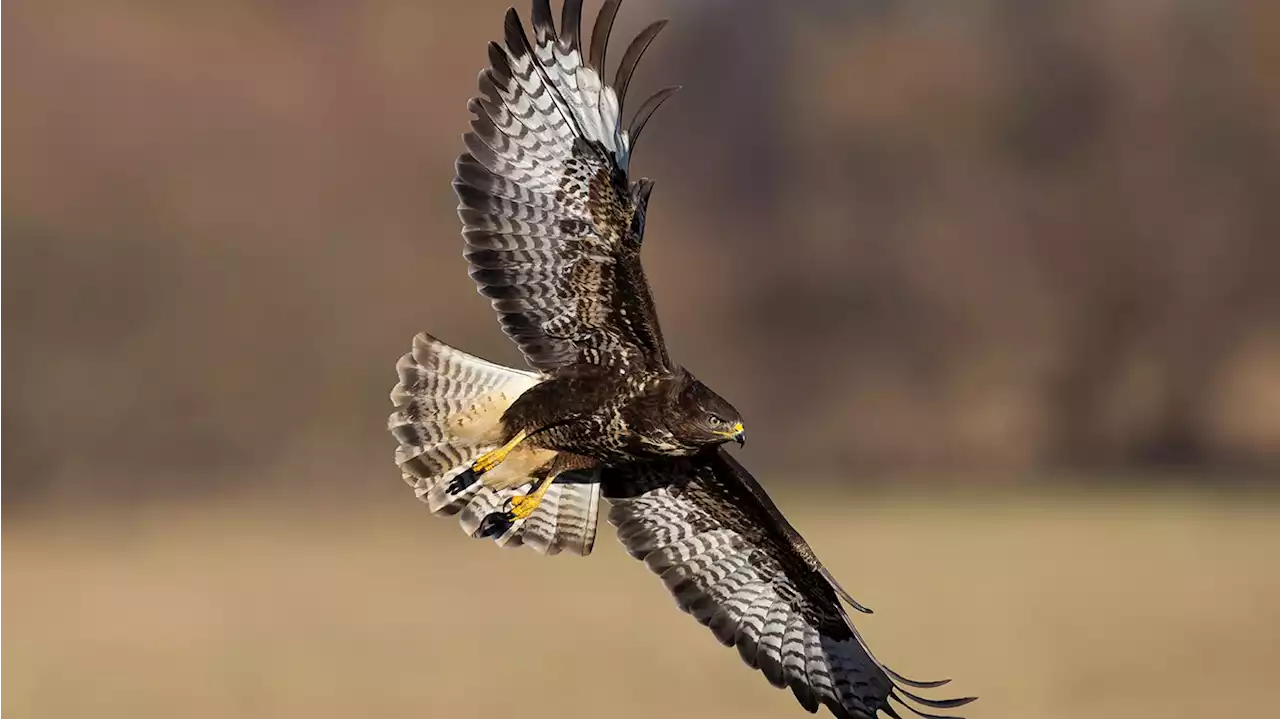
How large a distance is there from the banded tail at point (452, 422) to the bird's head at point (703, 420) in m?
0.70

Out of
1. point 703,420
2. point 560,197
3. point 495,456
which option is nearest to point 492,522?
point 495,456

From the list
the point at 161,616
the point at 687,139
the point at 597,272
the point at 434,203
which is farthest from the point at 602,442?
the point at 687,139

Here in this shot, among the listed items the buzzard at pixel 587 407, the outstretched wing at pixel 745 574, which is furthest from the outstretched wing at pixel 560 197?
the outstretched wing at pixel 745 574

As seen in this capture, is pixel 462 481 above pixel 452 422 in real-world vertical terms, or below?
below

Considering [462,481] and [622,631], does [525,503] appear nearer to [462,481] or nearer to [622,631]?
[462,481]

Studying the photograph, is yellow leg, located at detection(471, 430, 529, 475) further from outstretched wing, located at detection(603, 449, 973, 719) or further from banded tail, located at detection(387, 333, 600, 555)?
outstretched wing, located at detection(603, 449, 973, 719)

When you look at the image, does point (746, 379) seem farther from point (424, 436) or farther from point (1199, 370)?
point (424, 436)

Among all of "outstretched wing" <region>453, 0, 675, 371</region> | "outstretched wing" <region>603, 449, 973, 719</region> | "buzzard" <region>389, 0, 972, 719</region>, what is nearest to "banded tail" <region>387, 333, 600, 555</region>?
"buzzard" <region>389, 0, 972, 719</region>

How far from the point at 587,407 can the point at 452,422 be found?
0.65 m

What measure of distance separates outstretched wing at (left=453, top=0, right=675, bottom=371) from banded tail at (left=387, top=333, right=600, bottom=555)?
34 centimetres

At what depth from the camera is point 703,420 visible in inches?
218

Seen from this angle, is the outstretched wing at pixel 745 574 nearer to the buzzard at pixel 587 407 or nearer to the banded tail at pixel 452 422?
the buzzard at pixel 587 407

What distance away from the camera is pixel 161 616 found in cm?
1370

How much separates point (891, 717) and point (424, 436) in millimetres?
2131
